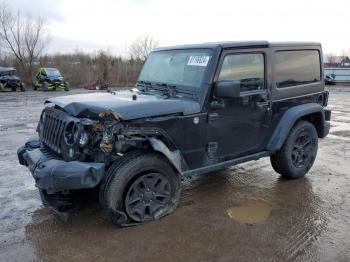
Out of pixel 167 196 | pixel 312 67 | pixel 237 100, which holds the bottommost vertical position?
pixel 167 196

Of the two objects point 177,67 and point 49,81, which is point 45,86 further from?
point 177,67

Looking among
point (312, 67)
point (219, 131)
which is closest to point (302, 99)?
point (312, 67)

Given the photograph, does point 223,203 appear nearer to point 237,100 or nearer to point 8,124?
point 237,100

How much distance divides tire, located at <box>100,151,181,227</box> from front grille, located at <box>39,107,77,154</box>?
27.6 inches

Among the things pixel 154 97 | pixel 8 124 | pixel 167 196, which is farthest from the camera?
pixel 8 124

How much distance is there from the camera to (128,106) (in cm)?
405

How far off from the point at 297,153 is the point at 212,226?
2292 millimetres

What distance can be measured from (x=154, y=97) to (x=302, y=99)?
2454mm

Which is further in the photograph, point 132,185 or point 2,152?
point 2,152

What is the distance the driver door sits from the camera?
186 inches

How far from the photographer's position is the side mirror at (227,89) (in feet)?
14.4

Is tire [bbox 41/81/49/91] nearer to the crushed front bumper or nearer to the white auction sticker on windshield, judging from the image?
the white auction sticker on windshield

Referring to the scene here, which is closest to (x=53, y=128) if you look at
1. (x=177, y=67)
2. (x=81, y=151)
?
(x=81, y=151)

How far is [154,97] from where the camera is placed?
468cm
